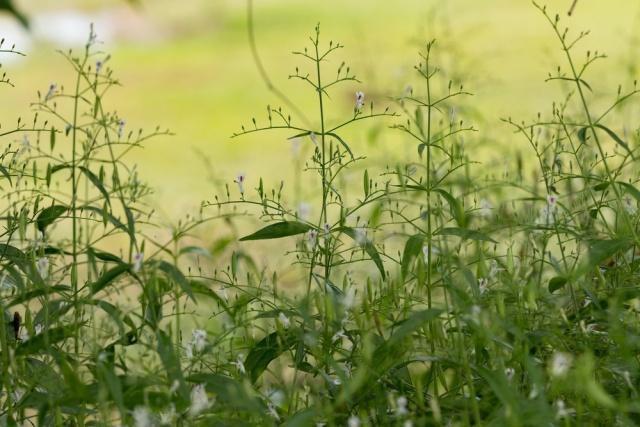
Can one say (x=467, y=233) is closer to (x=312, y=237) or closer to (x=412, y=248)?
(x=412, y=248)

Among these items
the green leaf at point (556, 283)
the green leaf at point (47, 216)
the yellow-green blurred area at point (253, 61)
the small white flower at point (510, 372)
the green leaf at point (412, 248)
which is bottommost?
the small white flower at point (510, 372)

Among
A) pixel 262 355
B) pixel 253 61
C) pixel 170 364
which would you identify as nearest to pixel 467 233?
pixel 262 355

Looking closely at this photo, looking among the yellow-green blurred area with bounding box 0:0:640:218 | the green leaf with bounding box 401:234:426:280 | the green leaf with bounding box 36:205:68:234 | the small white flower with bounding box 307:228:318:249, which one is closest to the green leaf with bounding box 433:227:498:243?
the green leaf with bounding box 401:234:426:280

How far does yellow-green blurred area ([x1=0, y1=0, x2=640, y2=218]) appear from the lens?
17.9 ft

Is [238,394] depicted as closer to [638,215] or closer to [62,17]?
[638,215]

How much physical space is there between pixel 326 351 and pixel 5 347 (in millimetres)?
362

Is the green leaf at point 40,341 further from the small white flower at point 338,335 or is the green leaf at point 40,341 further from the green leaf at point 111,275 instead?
the small white flower at point 338,335

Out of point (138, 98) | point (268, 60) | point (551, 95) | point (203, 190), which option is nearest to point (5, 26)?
point (138, 98)

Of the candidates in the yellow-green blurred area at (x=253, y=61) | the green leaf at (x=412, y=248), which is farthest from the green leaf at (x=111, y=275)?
the yellow-green blurred area at (x=253, y=61)

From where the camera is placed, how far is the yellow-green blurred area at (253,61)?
5465 millimetres

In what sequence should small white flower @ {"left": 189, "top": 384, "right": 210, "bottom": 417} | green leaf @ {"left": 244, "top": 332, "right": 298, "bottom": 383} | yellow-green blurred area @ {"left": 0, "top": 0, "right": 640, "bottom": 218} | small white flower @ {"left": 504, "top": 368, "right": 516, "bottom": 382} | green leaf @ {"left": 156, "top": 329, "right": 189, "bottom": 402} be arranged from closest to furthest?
small white flower @ {"left": 189, "top": 384, "right": 210, "bottom": 417}, green leaf @ {"left": 156, "top": 329, "right": 189, "bottom": 402}, small white flower @ {"left": 504, "top": 368, "right": 516, "bottom": 382}, green leaf @ {"left": 244, "top": 332, "right": 298, "bottom": 383}, yellow-green blurred area @ {"left": 0, "top": 0, "right": 640, "bottom": 218}

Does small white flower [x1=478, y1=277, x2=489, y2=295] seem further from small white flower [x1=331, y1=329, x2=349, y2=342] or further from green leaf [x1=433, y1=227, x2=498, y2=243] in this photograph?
small white flower [x1=331, y1=329, x2=349, y2=342]

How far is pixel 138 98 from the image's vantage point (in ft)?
21.9

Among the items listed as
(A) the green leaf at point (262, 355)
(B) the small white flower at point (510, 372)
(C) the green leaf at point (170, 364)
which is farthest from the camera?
(A) the green leaf at point (262, 355)
